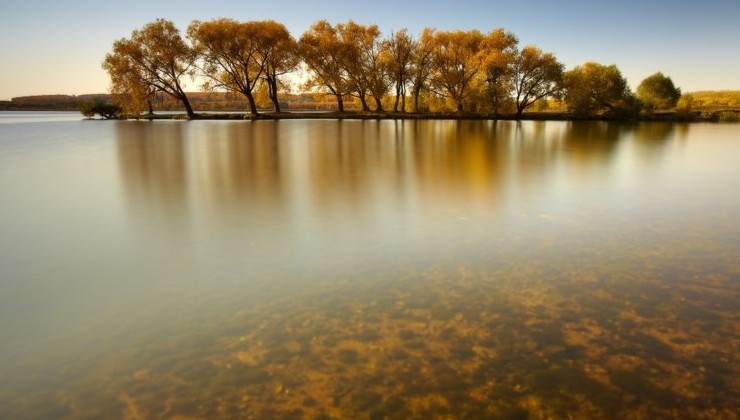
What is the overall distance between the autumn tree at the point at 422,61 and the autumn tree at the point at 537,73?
471 inches

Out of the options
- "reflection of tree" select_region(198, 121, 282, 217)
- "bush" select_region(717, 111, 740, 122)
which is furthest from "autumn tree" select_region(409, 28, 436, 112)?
"reflection of tree" select_region(198, 121, 282, 217)

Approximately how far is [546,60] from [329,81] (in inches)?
1187

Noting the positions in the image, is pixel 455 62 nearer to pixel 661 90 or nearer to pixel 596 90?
pixel 596 90

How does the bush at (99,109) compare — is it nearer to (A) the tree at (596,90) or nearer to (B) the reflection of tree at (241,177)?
(B) the reflection of tree at (241,177)

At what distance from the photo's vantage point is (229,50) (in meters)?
52.8

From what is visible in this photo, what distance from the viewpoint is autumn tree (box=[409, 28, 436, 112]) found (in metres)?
60.2

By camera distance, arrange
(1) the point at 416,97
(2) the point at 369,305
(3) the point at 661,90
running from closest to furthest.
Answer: (2) the point at 369,305
(1) the point at 416,97
(3) the point at 661,90

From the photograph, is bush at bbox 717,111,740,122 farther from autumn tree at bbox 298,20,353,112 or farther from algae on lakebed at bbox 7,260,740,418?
algae on lakebed at bbox 7,260,740,418

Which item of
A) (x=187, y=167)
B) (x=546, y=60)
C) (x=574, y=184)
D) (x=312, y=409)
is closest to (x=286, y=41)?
(x=546, y=60)

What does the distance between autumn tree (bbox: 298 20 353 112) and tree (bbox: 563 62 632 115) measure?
3104 cm

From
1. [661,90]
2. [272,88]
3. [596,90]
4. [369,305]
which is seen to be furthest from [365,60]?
[369,305]

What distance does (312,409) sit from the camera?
289 cm

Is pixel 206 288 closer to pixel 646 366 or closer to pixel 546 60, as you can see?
pixel 646 366

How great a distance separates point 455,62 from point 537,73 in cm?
1134
